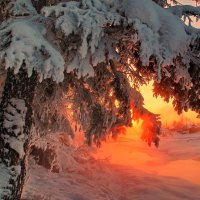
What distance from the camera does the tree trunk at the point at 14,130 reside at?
5.72 meters

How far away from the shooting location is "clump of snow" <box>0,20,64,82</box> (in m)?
4.23

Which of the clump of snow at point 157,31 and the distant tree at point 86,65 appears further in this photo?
the clump of snow at point 157,31

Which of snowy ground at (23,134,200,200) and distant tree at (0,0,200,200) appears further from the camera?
snowy ground at (23,134,200,200)

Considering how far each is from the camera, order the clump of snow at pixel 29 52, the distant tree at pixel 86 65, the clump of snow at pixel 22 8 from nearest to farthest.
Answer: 1. the clump of snow at pixel 29 52
2. the distant tree at pixel 86 65
3. the clump of snow at pixel 22 8

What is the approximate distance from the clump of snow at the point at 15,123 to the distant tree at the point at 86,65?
1cm

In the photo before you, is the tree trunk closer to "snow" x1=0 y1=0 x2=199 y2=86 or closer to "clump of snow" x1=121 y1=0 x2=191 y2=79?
"snow" x1=0 y1=0 x2=199 y2=86

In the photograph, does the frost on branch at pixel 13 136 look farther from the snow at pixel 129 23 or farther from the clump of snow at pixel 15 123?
the snow at pixel 129 23

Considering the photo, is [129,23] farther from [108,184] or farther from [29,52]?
[108,184]

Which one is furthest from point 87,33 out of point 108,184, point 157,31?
point 108,184

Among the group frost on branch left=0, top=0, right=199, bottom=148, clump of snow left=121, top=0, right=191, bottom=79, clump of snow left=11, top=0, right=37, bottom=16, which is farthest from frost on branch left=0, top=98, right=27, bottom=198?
clump of snow left=121, top=0, right=191, bottom=79

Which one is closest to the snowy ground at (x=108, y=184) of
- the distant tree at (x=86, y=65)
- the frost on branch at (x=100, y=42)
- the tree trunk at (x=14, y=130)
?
the distant tree at (x=86, y=65)

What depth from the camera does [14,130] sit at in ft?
18.9

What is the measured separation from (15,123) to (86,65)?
1417 millimetres

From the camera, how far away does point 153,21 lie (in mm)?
4977
